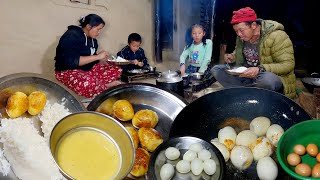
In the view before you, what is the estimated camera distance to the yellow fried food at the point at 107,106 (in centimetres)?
297

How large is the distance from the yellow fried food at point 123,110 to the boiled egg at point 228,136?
985mm

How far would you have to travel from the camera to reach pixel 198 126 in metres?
2.65

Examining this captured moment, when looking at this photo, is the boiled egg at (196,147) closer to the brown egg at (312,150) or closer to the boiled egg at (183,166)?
the boiled egg at (183,166)

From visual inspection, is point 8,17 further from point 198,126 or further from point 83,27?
point 198,126

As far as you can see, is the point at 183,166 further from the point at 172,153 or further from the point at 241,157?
the point at 241,157

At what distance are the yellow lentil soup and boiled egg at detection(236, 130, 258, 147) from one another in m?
1.07

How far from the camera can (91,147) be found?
6.69 feet

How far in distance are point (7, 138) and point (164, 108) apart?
162cm

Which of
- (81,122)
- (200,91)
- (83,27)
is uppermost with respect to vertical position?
(83,27)

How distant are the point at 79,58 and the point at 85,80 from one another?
0.46 m

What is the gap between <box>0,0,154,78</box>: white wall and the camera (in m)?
5.71

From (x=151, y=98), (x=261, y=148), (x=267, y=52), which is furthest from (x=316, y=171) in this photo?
(x=267, y=52)

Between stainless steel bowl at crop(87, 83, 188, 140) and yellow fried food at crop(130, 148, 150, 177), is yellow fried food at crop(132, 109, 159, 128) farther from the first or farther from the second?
yellow fried food at crop(130, 148, 150, 177)

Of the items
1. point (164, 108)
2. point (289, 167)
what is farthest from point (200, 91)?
point (289, 167)
